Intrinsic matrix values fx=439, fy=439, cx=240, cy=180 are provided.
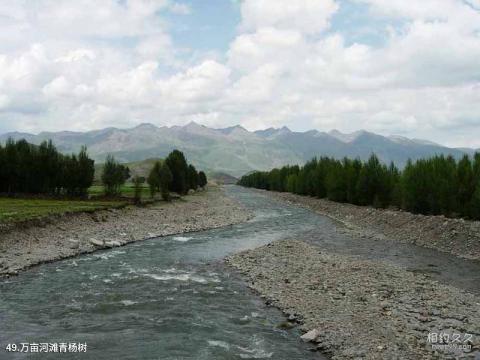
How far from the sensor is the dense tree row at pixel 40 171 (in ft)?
239

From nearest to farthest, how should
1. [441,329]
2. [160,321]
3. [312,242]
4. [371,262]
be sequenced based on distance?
[441,329], [160,321], [371,262], [312,242]

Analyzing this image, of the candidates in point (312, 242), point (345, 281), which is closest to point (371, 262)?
point (345, 281)

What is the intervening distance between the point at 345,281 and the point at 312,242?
17939 mm

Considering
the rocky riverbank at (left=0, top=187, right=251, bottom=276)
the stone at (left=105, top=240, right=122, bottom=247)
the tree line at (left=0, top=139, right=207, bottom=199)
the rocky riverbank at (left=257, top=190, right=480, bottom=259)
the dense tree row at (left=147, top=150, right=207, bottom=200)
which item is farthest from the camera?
the dense tree row at (left=147, top=150, right=207, bottom=200)

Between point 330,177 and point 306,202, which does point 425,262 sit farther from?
→ point 306,202

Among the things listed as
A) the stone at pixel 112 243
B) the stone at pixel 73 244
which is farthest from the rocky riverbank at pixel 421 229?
the stone at pixel 73 244

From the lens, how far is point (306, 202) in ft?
337

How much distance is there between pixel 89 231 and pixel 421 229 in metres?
34.7

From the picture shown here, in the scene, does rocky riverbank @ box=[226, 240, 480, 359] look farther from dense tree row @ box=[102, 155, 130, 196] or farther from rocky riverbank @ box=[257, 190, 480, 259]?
dense tree row @ box=[102, 155, 130, 196]

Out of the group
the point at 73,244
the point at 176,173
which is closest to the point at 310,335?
the point at 73,244

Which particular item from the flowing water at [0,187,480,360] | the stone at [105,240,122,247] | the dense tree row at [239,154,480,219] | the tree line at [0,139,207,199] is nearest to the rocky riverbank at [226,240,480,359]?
the flowing water at [0,187,480,360]

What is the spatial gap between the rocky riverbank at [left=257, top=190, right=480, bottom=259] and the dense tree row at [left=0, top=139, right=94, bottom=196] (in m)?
44.8

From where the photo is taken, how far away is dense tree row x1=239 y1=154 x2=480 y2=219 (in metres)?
53.3

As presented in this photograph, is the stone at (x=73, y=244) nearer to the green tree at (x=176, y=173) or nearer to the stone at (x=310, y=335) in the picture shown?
the stone at (x=310, y=335)
